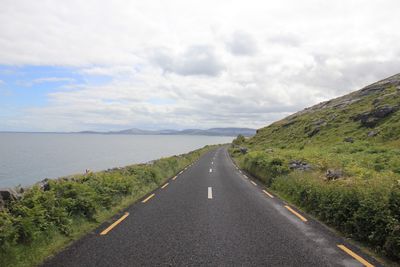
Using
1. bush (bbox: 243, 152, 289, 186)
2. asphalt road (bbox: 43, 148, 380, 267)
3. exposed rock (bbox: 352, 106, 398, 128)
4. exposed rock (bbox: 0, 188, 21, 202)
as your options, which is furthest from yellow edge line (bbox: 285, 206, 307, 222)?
exposed rock (bbox: 352, 106, 398, 128)

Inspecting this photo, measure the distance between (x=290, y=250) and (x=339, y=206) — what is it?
10.8ft

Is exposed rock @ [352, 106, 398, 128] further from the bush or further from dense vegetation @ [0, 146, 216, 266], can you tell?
dense vegetation @ [0, 146, 216, 266]

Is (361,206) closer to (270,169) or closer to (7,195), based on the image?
(7,195)

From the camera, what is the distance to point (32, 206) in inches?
326

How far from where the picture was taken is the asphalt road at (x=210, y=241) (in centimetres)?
645

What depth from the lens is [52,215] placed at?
854 centimetres

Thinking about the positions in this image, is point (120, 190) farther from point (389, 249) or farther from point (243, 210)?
point (389, 249)

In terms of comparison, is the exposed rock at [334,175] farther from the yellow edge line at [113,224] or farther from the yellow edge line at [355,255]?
the yellow edge line at [113,224]

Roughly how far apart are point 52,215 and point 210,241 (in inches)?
163

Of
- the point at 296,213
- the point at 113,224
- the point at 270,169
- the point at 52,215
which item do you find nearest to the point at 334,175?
the point at 296,213

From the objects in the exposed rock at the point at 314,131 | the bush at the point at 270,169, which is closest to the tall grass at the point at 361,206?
the bush at the point at 270,169

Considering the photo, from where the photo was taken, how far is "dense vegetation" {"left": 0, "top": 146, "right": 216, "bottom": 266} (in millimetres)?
6603

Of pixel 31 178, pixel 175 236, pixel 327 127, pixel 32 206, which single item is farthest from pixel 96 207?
pixel 327 127

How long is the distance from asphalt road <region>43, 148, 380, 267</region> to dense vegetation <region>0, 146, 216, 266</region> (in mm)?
500
